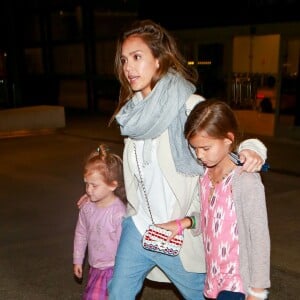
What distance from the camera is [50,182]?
7.38 m

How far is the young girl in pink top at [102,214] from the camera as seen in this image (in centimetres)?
285

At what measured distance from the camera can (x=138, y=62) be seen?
2.34 meters

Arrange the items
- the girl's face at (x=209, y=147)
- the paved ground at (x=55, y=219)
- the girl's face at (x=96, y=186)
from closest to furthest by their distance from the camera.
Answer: the girl's face at (x=209, y=147) < the girl's face at (x=96, y=186) < the paved ground at (x=55, y=219)

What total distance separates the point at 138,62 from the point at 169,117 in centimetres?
33

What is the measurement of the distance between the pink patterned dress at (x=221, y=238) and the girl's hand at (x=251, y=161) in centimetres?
9

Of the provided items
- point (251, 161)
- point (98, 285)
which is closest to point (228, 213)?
point (251, 161)

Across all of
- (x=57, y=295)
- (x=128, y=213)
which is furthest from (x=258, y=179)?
(x=57, y=295)

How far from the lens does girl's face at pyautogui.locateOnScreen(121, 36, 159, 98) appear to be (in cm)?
233

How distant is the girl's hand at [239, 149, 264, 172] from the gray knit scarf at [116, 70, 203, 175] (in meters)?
0.29

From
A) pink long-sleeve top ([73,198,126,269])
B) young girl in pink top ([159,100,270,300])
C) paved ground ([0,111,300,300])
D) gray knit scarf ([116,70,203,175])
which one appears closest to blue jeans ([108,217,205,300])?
young girl in pink top ([159,100,270,300])

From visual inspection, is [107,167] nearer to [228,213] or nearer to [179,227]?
[179,227]

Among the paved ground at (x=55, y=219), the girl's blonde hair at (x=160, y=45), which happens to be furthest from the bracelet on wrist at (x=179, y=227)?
the paved ground at (x=55, y=219)

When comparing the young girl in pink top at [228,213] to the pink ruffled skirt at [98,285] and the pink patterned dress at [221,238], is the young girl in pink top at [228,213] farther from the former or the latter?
the pink ruffled skirt at [98,285]

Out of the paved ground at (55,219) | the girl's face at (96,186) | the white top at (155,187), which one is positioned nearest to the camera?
the white top at (155,187)
